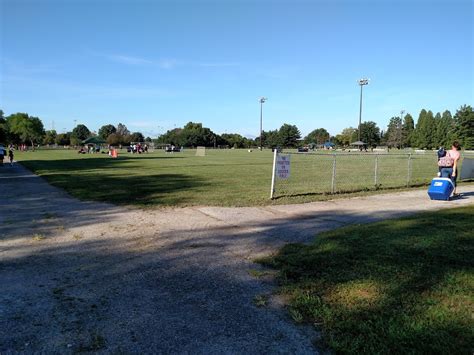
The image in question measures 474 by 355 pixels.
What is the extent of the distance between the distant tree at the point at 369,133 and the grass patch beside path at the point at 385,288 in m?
155

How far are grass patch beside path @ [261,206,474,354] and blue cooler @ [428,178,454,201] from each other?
209 inches

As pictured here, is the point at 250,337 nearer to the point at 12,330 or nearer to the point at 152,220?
the point at 12,330

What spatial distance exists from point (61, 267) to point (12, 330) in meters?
1.96

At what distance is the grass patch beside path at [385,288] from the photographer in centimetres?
344

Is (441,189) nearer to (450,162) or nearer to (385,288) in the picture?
(450,162)

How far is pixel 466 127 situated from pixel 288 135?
79.4 meters

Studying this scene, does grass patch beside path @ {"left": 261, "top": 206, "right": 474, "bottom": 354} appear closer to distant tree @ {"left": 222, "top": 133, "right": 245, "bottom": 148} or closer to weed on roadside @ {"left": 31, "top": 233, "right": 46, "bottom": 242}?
weed on roadside @ {"left": 31, "top": 233, "right": 46, "bottom": 242}

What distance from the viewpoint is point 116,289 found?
4.70 m

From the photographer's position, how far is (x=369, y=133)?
15450 centimetres

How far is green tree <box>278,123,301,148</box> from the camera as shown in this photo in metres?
170

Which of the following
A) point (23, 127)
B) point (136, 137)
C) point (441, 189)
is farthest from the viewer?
point (136, 137)

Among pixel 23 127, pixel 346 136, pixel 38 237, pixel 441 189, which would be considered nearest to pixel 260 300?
pixel 38 237

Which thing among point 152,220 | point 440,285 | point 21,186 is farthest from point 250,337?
point 21,186

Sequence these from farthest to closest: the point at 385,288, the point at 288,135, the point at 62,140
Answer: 1. the point at 62,140
2. the point at 288,135
3. the point at 385,288
